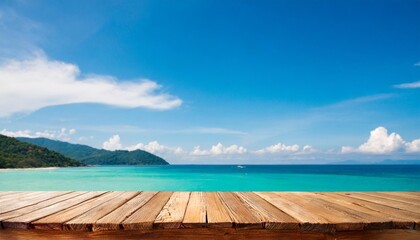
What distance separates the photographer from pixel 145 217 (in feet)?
6.14

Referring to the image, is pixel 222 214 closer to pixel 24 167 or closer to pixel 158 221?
pixel 158 221

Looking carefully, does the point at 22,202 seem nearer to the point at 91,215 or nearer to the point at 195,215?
the point at 91,215

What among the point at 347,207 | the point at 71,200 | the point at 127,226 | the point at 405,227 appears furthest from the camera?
the point at 71,200

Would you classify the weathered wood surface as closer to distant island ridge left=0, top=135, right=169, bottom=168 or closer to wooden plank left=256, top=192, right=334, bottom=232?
wooden plank left=256, top=192, right=334, bottom=232

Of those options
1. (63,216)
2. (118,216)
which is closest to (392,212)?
(118,216)

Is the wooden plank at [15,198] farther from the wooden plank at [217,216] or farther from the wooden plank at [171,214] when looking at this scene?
the wooden plank at [217,216]

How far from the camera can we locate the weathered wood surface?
1726mm

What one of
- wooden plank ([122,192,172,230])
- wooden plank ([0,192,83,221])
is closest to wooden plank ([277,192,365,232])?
wooden plank ([122,192,172,230])

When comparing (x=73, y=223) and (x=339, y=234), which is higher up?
(x=73, y=223)

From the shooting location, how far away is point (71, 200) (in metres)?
→ 2.63

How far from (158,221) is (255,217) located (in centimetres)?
60

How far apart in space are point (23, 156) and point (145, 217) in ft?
→ 242

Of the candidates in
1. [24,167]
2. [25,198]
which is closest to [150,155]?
[24,167]

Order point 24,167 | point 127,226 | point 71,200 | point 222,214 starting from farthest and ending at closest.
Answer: point 24,167 → point 71,200 → point 222,214 → point 127,226
